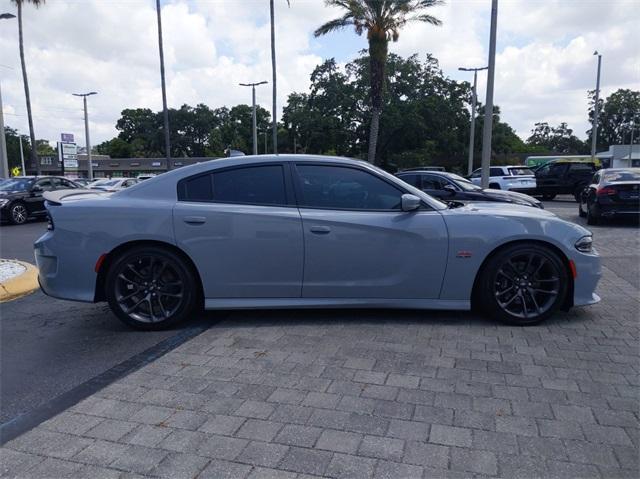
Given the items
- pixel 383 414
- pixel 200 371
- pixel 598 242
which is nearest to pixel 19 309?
pixel 200 371

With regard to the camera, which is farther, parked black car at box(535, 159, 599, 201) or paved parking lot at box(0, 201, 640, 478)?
parked black car at box(535, 159, 599, 201)

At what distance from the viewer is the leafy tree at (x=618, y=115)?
8081 cm

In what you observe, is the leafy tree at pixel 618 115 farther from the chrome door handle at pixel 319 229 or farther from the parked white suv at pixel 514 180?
the chrome door handle at pixel 319 229

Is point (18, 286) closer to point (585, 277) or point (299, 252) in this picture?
point (299, 252)

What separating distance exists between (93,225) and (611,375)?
417 cm

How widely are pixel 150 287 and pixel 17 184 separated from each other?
47.0ft

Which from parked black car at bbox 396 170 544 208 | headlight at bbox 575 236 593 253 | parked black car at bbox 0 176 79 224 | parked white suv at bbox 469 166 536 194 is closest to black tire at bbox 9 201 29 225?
parked black car at bbox 0 176 79 224

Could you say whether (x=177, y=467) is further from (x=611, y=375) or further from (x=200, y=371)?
(x=611, y=375)

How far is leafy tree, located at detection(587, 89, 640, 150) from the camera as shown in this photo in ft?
265

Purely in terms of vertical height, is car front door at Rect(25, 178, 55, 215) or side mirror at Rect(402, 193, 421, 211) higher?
side mirror at Rect(402, 193, 421, 211)

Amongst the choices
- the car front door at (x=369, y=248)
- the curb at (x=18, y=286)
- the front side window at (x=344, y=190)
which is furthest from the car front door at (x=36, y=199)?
the car front door at (x=369, y=248)

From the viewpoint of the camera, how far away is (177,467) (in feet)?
8.08

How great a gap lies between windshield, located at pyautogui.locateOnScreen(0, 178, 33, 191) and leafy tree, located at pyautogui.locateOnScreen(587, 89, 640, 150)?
85319 millimetres

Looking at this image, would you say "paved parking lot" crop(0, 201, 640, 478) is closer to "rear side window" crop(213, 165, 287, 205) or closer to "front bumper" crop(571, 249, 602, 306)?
"front bumper" crop(571, 249, 602, 306)
